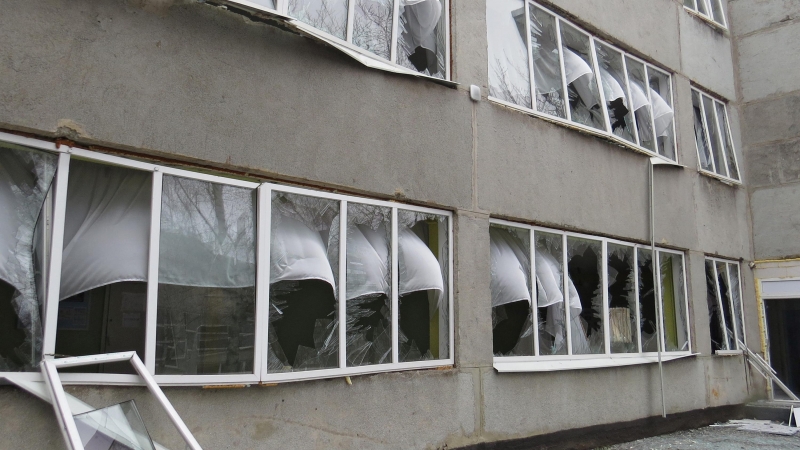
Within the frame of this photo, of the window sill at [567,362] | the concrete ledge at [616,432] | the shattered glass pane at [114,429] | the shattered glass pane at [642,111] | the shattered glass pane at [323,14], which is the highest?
the shattered glass pane at [642,111]

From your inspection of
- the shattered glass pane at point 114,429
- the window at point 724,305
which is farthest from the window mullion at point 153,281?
the window at point 724,305

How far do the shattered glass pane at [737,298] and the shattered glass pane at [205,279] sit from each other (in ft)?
30.2

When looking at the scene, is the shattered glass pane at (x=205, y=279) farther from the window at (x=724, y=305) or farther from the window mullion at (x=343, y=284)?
the window at (x=724, y=305)

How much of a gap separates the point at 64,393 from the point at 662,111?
29.5ft

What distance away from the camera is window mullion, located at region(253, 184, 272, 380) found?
4852 millimetres

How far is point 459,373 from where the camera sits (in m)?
6.29

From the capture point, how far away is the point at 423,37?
22.4 feet

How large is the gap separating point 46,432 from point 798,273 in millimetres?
11515

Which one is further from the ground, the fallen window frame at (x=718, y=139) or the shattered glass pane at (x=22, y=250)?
the fallen window frame at (x=718, y=139)

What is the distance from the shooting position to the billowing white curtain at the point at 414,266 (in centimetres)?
613

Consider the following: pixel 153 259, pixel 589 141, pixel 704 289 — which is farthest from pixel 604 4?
pixel 153 259

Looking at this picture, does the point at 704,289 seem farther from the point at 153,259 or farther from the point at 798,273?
the point at 153,259

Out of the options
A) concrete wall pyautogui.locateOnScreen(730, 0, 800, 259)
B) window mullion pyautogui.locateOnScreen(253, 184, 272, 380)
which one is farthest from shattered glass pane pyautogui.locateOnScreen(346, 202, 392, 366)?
concrete wall pyautogui.locateOnScreen(730, 0, 800, 259)

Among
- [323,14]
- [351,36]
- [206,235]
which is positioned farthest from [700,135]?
[206,235]
